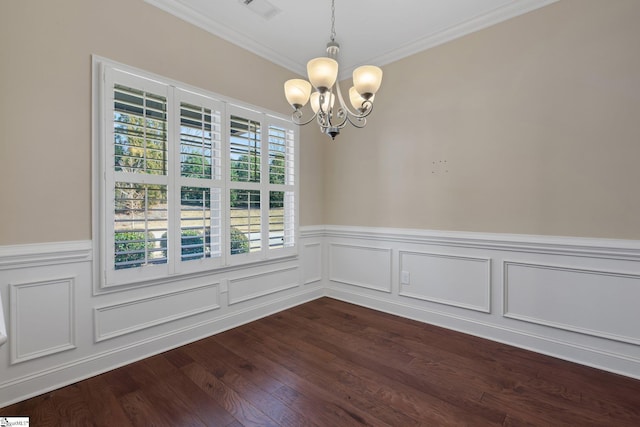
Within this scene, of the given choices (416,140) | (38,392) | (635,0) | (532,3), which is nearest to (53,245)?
(38,392)

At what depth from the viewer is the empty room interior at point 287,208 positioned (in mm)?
1946

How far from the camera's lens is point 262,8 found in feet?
8.72

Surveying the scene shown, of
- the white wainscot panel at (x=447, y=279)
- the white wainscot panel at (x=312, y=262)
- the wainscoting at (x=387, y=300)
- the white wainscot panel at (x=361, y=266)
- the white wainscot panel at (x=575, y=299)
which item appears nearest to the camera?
the wainscoting at (x=387, y=300)

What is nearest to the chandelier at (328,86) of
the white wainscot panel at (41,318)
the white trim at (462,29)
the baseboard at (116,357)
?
the white trim at (462,29)

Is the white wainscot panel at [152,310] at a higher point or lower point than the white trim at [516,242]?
lower

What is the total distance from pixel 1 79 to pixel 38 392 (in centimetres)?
202

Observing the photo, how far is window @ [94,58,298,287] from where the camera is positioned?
2250 mm

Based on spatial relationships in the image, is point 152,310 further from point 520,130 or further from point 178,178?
point 520,130

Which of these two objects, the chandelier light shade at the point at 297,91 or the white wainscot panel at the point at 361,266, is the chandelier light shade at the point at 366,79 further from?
the white wainscot panel at the point at 361,266

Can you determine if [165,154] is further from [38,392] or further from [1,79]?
[38,392]

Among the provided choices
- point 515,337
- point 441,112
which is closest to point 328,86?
point 441,112

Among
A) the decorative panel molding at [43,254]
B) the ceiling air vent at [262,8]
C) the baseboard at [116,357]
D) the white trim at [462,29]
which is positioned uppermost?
the ceiling air vent at [262,8]

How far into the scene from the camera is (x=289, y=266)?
3.64 metres

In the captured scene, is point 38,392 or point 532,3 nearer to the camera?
point 38,392
